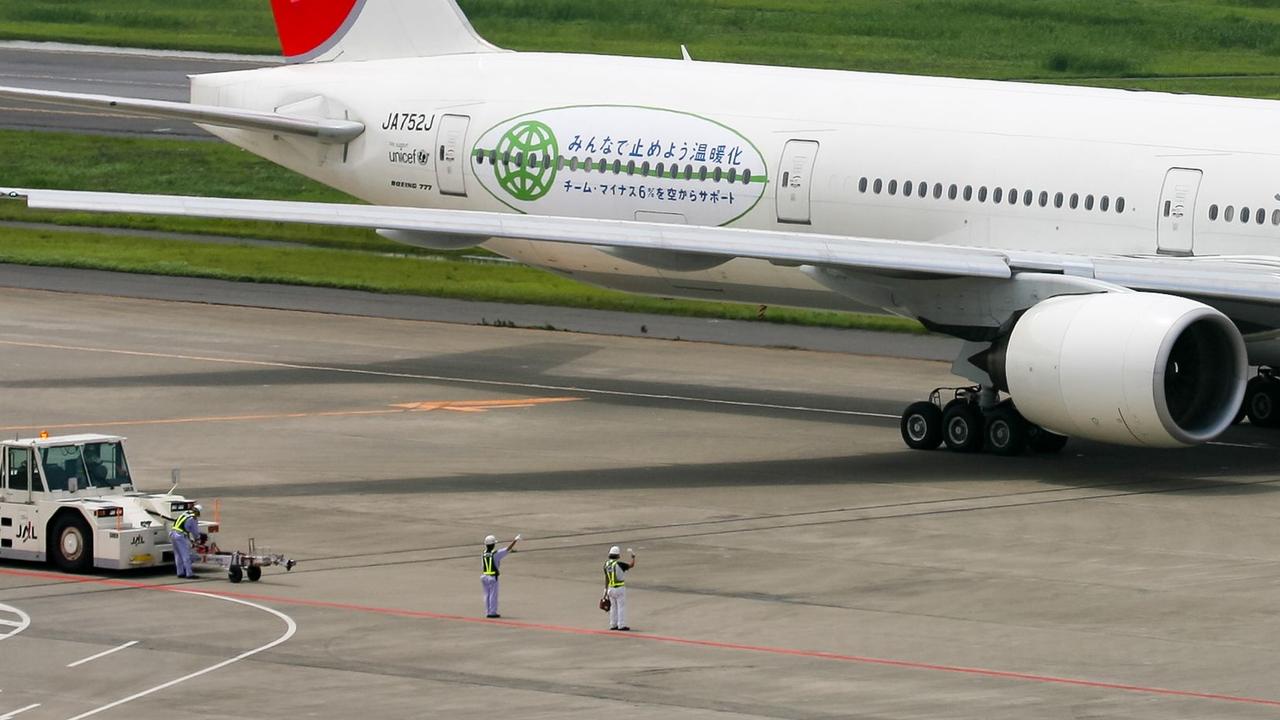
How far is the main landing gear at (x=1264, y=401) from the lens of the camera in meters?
34.3

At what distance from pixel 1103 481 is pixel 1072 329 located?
249 centimetres

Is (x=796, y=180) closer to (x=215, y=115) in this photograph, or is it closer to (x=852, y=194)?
(x=852, y=194)

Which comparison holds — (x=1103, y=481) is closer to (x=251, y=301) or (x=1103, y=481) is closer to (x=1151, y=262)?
(x=1151, y=262)

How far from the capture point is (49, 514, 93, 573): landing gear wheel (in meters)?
24.1

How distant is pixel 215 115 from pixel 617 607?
59.8 feet

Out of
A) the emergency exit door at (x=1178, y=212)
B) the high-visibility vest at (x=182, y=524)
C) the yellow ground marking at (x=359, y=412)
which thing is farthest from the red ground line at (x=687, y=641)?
the emergency exit door at (x=1178, y=212)

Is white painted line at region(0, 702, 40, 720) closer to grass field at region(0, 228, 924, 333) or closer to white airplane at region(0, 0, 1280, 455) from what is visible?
white airplane at region(0, 0, 1280, 455)

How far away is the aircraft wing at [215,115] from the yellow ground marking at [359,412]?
16.2 feet

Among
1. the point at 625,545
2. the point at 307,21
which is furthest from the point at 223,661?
the point at 307,21

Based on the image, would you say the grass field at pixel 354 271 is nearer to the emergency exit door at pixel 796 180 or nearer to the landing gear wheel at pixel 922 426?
the emergency exit door at pixel 796 180

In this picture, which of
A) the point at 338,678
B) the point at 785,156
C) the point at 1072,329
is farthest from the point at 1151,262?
the point at 338,678

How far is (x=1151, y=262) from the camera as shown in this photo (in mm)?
30250

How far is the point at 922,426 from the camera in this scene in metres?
32.1

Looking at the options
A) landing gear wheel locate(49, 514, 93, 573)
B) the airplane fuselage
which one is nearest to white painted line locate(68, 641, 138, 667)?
landing gear wheel locate(49, 514, 93, 573)
